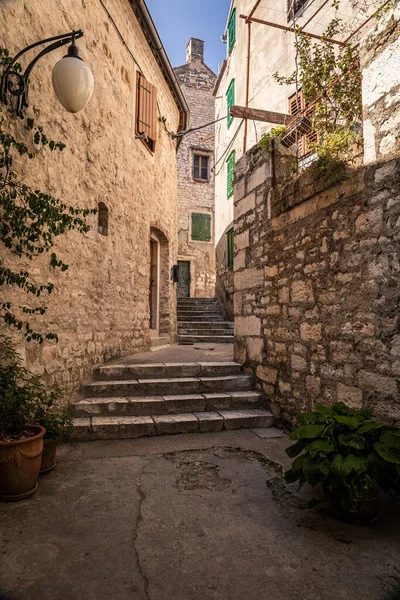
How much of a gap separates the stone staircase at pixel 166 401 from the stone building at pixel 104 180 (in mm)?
360

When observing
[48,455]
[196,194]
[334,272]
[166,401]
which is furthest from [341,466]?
[196,194]

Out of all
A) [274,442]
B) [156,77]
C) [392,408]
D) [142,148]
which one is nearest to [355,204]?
[392,408]

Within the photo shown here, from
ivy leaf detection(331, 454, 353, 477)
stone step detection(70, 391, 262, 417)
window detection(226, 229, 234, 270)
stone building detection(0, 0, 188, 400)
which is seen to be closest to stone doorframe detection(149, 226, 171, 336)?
stone building detection(0, 0, 188, 400)

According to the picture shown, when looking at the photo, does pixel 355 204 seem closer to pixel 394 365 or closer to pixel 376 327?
pixel 376 327

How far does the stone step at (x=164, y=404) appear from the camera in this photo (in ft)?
12.9

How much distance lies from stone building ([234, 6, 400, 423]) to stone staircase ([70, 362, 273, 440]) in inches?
13.1

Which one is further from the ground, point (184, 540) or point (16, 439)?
point (16, 439)

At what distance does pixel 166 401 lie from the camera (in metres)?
4.11

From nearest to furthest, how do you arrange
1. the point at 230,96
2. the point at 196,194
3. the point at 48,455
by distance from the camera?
the point at 48,455, the point at 230,96, the point at 196,194

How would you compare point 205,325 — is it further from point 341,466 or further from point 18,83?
point 341,466

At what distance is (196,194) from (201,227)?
1.41 m

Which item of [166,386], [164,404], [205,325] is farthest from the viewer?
[205,325]

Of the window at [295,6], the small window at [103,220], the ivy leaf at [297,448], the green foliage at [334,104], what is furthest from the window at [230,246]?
the ivy leaf at [297,448]

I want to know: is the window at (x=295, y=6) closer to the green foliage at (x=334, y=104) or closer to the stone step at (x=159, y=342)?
the green foliage at (x=334, y=104)
